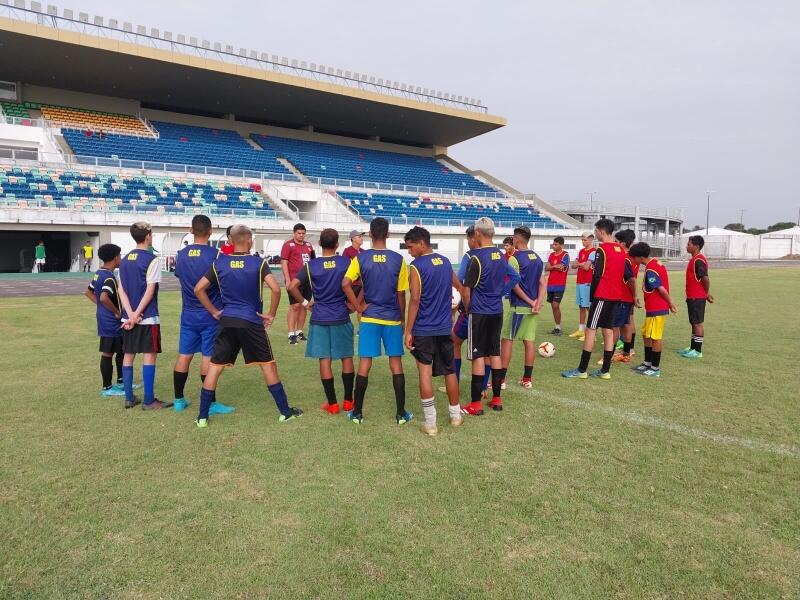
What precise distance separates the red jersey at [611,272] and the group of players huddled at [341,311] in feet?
2.05

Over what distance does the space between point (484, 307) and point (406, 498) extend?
92.6 inches

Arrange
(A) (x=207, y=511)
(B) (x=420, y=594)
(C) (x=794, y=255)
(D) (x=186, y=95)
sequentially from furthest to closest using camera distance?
1. (C) (x=794, y=255)
2. (D) (x=186, y=95)
3. (A) (x=207, y=511)
4. (B) (x=420, y=594)

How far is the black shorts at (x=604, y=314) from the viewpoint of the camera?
6.53m

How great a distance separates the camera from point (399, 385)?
15.7 feet

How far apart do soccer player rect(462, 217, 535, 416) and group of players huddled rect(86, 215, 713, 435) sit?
11 mm

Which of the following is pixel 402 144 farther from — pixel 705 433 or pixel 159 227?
pixel 705 433

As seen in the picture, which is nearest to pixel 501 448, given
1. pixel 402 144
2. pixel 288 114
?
pixel 288 114

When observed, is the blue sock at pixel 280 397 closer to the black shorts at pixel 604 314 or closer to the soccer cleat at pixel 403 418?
the soccer cleat at pixel 403 418

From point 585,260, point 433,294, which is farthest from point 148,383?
point 585,260

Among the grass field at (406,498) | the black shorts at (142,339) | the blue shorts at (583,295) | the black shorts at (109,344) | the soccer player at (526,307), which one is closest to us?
the grass field at (406,498)

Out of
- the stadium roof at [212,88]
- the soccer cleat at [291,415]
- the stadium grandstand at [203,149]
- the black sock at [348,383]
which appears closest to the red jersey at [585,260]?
the black sock at [348,383]

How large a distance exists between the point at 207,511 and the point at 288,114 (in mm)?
42473

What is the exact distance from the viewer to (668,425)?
4.72m

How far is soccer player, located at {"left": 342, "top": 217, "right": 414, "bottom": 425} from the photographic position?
15.5 feet
